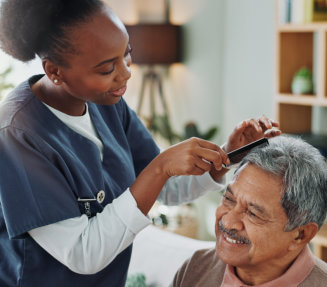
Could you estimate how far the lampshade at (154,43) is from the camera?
3898 millimetres

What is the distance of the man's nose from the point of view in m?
1.45

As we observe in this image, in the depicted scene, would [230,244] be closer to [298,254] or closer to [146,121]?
[298,254]

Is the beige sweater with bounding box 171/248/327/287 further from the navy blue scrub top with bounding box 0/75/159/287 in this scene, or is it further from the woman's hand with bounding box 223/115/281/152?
the woman's hand with bounding box 223/115/281/152

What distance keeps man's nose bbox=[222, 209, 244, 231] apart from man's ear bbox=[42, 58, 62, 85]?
0.60 metres

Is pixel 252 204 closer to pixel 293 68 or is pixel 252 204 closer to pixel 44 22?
pixel 44 22

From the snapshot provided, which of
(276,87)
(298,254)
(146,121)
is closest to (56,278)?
(298,254)

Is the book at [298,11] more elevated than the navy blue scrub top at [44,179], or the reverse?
the book at [298,11]

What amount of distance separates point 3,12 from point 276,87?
2.18 metres

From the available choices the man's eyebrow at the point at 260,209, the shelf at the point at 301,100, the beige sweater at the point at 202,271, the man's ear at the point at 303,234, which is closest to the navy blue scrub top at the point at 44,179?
the beige sweater at the point at 202,271

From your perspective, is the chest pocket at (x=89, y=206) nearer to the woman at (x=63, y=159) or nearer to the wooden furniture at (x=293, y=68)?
the woman at (x=63, y=159)

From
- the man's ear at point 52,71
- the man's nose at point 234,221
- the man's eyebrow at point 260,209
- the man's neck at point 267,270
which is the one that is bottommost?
the man's neck at point 267,270

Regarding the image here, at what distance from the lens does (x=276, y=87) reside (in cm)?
315

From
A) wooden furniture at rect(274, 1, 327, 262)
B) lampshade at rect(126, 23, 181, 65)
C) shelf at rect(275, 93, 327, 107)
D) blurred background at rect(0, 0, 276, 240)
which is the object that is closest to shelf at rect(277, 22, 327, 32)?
wooden furniture at rect(274, 1, 327, 262)

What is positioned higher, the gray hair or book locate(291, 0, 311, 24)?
book locate(291, 0, 311, 24)
